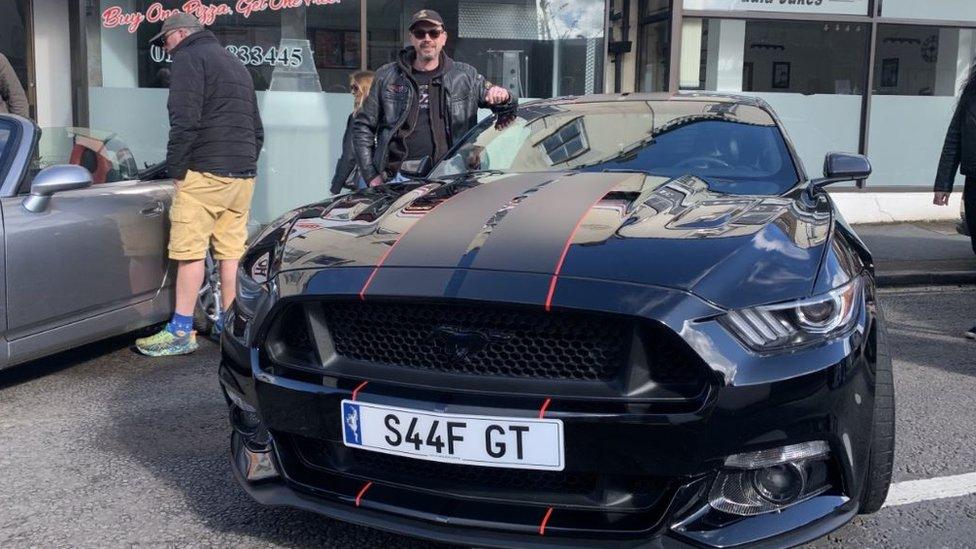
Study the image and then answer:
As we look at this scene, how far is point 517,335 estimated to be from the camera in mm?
2391

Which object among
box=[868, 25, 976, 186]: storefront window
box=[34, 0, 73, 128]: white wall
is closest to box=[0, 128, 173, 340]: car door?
box=[34, 0, 73, 128]: white wall

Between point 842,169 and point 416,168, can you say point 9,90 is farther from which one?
point 842,169

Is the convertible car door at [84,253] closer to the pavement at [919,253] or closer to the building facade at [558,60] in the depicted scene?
the building facade at [558,60]

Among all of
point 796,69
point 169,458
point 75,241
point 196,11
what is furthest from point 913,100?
point 169,458

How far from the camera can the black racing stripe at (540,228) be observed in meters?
2.46

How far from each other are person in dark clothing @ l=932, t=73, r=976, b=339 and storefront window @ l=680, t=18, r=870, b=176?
14.6ft

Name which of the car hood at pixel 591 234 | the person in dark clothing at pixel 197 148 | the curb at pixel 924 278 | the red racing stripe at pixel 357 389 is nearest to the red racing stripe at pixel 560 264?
the car hood at pixel 591 234

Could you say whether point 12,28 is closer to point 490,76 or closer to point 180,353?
point 490,76

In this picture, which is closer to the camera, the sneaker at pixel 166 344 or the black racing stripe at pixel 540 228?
the black racing stripe at pixel 540 228

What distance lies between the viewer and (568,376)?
2344mm

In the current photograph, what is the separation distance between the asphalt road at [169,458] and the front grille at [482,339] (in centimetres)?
70

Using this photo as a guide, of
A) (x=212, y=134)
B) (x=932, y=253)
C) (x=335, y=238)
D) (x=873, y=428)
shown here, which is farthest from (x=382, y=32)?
(x=873, y=428)

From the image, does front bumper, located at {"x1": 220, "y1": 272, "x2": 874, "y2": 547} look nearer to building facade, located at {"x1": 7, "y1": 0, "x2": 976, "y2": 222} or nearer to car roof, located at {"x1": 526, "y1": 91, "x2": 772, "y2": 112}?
car roof, located at {"x1": 526, "y1": 91, "x2": 772, "y2": 112}

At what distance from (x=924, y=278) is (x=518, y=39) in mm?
4503
